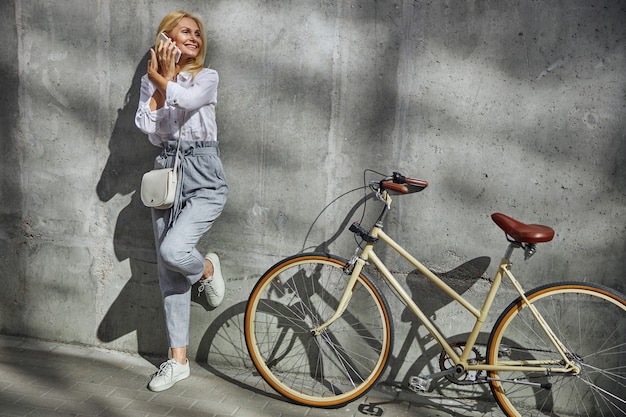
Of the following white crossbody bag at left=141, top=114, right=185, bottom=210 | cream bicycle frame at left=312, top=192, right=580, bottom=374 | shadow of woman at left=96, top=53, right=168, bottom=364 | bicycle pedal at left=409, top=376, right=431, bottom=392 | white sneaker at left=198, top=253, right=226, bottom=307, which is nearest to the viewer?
cream bicycle frame at left=312, top=192, right=580, bottom=374

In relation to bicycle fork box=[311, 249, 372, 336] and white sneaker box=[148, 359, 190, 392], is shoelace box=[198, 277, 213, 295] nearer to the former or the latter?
white sneaker box=[148, 359, 190, 392]

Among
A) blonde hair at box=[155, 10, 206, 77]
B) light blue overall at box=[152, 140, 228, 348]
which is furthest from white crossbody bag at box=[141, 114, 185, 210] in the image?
blonde hair at box=[155, 10, 206, 77]

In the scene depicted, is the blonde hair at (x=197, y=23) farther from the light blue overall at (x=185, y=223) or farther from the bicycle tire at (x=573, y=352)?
the bicycle tire at (x=573, y=352)

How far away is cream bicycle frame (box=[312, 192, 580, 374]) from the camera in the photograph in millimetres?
4387

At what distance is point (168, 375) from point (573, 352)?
2.54 meters

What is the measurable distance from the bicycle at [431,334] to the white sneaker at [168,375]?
1.66 ft

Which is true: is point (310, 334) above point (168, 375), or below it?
above

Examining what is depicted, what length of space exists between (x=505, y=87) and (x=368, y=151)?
3.06 feet

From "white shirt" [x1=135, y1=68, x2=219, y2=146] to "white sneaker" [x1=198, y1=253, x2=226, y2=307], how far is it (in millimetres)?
833

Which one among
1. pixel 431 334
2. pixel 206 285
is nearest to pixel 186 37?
pixel 206 285

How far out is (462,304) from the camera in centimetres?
458

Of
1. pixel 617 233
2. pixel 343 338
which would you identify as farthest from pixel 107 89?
pixel 617 233

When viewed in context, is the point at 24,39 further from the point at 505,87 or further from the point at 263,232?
the point at 505,87

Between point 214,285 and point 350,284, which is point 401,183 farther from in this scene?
point 214,285
